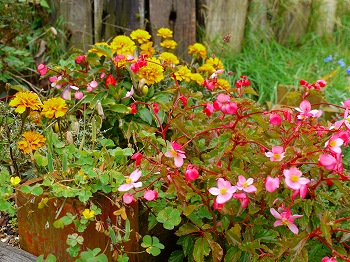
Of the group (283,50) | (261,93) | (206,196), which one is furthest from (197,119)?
(283,50)

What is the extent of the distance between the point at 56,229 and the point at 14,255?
23 centimetres

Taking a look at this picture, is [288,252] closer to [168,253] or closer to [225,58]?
[168,253]

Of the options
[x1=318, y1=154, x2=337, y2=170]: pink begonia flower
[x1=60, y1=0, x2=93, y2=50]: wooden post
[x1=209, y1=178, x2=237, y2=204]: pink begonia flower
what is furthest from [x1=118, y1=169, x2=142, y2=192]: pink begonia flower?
[x1=60, y1=0, x2=93, y2=50]: wooden post

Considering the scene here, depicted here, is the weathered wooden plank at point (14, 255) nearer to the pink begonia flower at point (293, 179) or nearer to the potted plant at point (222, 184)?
the potted plant at point (222, 184)

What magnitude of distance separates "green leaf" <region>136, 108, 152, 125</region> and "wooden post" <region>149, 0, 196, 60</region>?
1.11 metres

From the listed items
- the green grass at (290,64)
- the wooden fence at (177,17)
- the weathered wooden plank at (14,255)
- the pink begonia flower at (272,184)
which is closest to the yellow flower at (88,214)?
the weathered wooden plank at (14,255)

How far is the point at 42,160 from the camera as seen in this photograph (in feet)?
6.32

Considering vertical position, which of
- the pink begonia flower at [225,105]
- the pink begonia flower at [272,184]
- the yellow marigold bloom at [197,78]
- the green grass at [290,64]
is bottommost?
the green grass at [290,64]

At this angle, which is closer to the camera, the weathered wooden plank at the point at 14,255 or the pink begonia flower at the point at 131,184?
the pink begonia flower at the point at 131,184

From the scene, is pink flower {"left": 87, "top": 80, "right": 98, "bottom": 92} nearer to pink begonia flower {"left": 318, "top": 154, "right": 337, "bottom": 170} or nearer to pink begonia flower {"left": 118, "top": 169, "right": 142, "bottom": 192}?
pink begonia flower {"left": 118, "top": 169, "right": 142, "bottom": 192}

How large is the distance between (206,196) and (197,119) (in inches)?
14.6

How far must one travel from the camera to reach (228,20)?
3.82 meters

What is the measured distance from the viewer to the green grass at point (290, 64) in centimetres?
370

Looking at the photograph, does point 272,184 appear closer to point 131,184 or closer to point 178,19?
point 131,184
